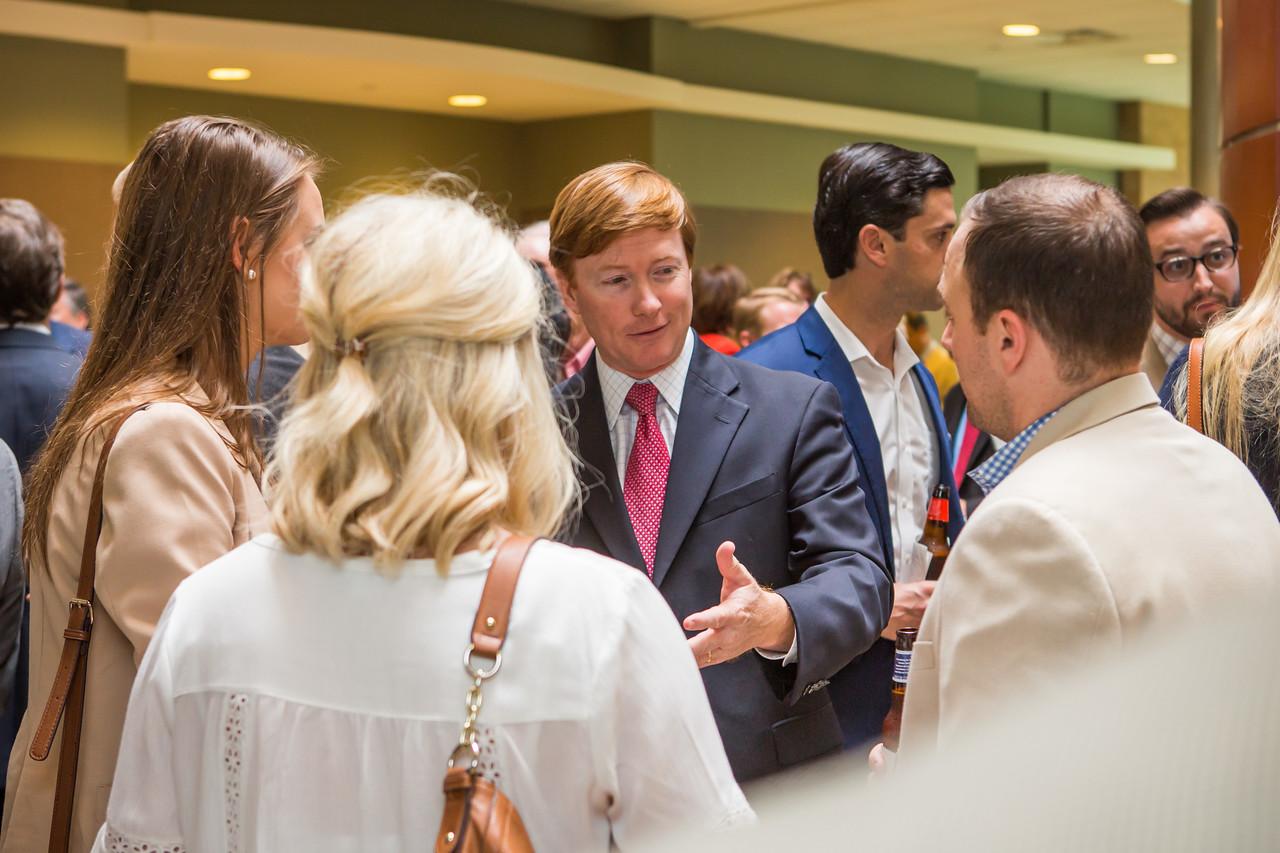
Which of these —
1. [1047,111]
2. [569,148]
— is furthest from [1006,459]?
[1047,111]

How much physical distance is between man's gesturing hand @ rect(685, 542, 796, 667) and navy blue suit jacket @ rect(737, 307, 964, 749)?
0.58m

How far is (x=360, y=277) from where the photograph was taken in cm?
133

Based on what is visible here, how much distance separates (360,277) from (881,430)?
6.12 feet

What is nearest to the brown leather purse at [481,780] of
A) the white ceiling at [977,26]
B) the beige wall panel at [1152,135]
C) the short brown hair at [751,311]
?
the short brown hair at [751,311]

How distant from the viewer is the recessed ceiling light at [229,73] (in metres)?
9.34

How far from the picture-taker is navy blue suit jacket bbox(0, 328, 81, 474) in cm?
388

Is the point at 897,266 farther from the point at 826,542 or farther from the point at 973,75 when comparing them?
the point at 973,75

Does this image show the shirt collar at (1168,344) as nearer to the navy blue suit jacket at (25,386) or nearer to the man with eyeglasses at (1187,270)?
the man with eyeglasses at (1187,270)

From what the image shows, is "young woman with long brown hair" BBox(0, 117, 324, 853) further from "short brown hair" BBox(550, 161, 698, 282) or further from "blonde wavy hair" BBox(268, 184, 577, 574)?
"short brown hair" BBox(550, 161, 698, 282)

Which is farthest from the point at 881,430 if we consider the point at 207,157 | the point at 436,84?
the point at 436,84

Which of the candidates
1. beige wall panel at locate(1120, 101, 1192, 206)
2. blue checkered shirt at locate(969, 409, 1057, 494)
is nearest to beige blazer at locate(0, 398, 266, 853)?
blue checkered shirt at locate(969, 409, 1057, 494)

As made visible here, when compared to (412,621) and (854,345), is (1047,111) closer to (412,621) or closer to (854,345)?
(854,345)

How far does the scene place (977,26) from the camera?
11.5 metres

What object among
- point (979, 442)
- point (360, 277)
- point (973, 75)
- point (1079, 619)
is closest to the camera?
point (360, 277)
